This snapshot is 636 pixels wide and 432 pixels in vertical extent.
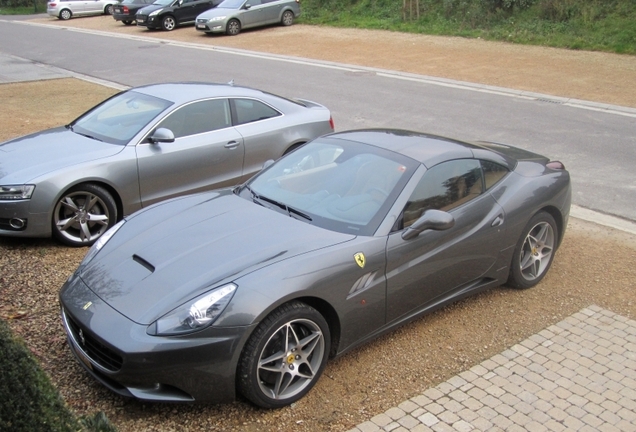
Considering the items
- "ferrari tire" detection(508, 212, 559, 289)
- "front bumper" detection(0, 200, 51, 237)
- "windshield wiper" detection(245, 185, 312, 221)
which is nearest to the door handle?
"ferrari tire" detection(508, 212, 559, 289)

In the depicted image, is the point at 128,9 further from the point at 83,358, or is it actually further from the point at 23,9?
the point at 83,358

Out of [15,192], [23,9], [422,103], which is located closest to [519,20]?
[422,103]

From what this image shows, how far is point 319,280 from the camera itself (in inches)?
176

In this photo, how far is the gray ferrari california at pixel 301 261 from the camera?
412 centimetres

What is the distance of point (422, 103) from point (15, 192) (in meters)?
9.76

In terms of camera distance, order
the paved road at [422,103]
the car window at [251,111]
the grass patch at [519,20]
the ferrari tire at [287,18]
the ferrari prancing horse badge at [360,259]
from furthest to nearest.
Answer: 1. the ferrari tire at [287,18]
2. the grass patch at [519,20]
3. the paved road at [422,103]
4. the car window at [251,111]
5. the ferrari prancing horse badge at [360,259]

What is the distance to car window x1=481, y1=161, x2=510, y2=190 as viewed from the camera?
5.82 meters

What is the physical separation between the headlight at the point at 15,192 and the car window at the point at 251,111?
2548mm

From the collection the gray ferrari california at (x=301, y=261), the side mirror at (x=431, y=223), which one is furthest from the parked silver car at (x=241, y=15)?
the side mirror at (x=431, y=223)

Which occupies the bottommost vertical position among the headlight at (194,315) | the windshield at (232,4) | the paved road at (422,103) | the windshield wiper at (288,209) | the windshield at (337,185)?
the paved road at (422,103)

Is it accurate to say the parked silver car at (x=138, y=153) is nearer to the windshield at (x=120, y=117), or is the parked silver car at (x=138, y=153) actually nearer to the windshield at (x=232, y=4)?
the windshield at (x=120, y=117)

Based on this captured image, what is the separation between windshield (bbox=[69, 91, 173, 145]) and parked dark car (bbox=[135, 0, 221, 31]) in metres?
23.1

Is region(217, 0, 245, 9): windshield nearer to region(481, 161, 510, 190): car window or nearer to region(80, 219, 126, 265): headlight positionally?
region(481, 161, 510, 190): car window

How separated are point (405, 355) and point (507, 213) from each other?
1562 millimetres
